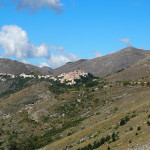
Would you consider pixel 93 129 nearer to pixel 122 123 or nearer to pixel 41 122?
pixel 122 123

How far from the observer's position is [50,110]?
95.1 meters

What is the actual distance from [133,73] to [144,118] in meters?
156

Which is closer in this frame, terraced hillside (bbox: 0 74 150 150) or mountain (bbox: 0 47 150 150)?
mountain (bbox: 0 47 150 150)

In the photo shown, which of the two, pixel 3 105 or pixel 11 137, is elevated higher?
pixel 3 105

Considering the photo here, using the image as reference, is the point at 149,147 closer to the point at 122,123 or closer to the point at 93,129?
the point at 122,123

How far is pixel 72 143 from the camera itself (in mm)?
49125

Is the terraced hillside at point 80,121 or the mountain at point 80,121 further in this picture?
the terraced hillside at point 80,121

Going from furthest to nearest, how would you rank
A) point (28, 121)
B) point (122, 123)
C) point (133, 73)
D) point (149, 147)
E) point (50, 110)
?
1. point (133, 73)
2. point (50, 110)
3. point (28, 121)
4. point (122, 123)
5. point (149, 147)

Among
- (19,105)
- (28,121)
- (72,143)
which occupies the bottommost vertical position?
(72,143)

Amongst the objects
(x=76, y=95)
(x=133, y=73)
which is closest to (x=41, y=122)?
(x=76, y=95)

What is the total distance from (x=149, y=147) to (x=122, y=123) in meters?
19.1

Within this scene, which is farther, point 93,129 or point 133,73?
point 133,73

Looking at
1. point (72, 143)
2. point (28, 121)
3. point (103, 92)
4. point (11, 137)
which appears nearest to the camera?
point (72, 143)

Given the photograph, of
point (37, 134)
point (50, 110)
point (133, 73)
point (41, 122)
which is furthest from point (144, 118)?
point (133, 73)
